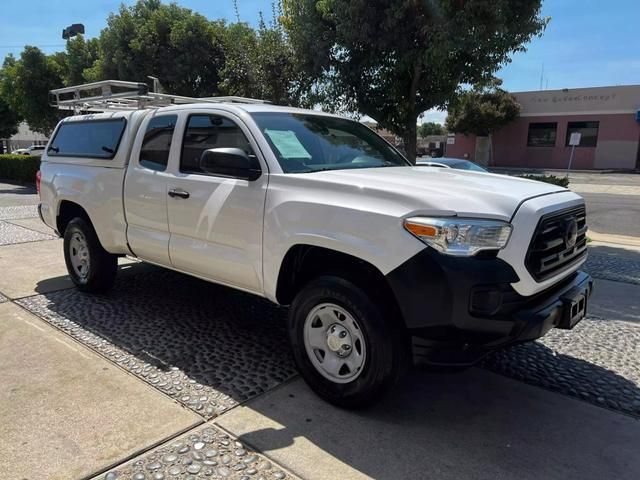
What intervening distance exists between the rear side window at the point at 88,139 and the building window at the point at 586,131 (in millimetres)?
39376

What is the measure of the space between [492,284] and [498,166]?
40.5 metres

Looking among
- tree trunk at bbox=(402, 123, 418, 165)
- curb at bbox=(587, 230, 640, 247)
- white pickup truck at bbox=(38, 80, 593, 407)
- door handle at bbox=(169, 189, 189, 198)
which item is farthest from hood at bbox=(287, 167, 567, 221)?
curb at bbox=(587, 230, 640, 247)

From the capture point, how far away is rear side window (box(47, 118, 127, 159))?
16.3 ft

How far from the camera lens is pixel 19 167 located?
779 inches

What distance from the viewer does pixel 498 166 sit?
40469 mm

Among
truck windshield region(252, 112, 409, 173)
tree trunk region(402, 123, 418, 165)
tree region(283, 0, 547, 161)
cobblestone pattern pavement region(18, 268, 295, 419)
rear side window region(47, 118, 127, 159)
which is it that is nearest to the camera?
cobblestone pattern pavement region(18, 268, 295, 419)

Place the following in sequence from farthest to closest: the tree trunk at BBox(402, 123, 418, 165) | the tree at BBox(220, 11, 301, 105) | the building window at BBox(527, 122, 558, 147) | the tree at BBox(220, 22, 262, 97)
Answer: the building window at BBox(527, 122, 558, 147), the tree at BBox(220, 22, 262, 97), the tree at BBox(220, 11, 301, 105), the tree trunk at BBox(402, 123, 418, 165)

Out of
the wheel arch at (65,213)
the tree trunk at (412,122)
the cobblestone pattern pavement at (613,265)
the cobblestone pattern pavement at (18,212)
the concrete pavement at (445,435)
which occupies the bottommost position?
the cobblestone pattern pavement at (18,212)

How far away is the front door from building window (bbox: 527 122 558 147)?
40628 millimetres

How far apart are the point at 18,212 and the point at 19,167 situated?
942 centimetres

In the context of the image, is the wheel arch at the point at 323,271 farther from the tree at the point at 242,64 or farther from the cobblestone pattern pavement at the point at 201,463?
the tree at the point at 242,64

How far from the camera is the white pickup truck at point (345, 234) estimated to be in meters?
2.75

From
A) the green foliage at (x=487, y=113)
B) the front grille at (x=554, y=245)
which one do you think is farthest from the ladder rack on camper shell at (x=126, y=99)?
the green foliage at (x=487, y=113)

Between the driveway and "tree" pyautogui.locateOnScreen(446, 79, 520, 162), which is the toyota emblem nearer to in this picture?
the driveway
